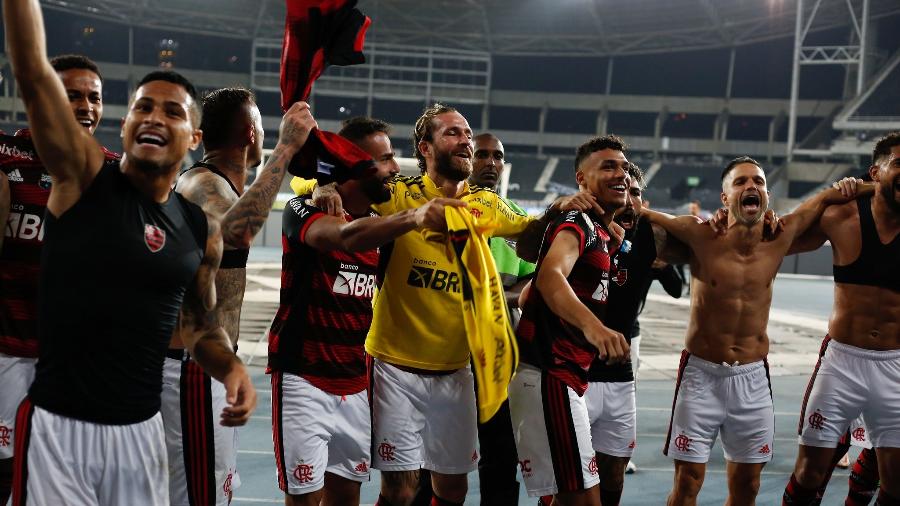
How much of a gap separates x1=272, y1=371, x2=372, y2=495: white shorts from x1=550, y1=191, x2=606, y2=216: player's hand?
4.58 ft

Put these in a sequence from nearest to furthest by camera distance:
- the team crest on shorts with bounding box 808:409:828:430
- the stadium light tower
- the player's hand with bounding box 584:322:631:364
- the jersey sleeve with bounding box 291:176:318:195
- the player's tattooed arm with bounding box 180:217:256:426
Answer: the player's tattooed arm with bounding box 180:217:256:426, the player's hand with bounding box 584:322:631:364, the jersey sleeve with bounding box 291:176:318:195, the team crest on shorts with bounding box 808:409:828:430, the stadium light tower

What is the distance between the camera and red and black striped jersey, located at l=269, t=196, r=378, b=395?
12.6 feet

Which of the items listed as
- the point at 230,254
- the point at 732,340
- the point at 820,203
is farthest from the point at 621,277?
the point at 230,254

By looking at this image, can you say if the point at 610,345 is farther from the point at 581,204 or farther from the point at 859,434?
the point at 859,434

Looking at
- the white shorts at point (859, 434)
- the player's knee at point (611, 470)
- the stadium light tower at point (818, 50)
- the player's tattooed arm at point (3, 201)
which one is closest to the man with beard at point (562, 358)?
the player's knee at point (611, 470)

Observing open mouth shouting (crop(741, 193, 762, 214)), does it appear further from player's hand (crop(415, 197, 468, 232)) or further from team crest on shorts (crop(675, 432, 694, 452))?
player's hand (crop(415, 197, 468, 232))

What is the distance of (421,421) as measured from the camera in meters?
4.06

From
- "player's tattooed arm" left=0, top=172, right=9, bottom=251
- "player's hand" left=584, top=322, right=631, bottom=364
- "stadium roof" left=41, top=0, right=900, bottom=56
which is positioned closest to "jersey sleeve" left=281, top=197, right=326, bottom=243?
"player's tattooed arm" left=0, top=172, right=9, bottom=251

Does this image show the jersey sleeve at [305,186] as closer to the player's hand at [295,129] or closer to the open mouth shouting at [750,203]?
the player's hand at [295,129]

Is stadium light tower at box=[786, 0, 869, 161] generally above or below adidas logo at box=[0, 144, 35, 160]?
above

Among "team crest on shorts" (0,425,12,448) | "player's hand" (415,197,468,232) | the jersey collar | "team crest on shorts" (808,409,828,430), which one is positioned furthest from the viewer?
"team crest on shorts" (808,409,828,430)

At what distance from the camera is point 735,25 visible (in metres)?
42.2

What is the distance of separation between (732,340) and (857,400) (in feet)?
2.73

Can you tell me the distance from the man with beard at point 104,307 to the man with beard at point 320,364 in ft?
3.70
